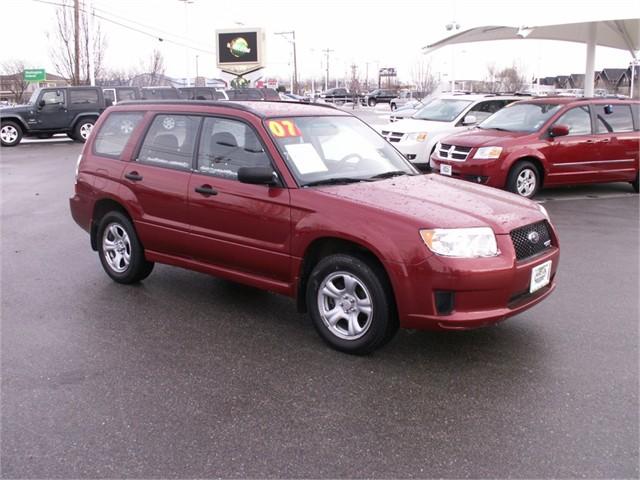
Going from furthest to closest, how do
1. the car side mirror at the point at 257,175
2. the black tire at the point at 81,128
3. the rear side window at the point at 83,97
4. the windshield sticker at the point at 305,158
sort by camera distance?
the black tire at the point at 81,128 → the rear side window at the point at 83,97 → the windshield sticker at the point at 305,158 → the car side mirror at the point at 257,175

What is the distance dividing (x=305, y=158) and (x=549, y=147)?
6804mm

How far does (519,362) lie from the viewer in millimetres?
4180

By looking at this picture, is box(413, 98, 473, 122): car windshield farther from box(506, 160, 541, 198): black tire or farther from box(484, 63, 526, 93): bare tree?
box(484, 63, 526, 93): bare tree

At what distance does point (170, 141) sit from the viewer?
539 centimetres

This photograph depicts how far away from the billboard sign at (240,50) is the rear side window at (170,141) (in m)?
39.2

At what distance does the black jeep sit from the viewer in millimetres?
21297

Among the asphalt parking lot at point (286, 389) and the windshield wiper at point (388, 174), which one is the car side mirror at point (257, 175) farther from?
the asphalt parking lot at point (286, 389)

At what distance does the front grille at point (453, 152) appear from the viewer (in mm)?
10276

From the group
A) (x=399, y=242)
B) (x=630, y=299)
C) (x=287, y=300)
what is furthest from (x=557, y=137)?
(x=399, y=242)

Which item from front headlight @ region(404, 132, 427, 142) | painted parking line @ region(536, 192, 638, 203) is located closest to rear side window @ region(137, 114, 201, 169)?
painted parking line @ region(536, 192, 638, 203)

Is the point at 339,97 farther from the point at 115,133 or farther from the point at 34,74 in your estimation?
the point at 115,133

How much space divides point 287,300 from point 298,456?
2503 mm

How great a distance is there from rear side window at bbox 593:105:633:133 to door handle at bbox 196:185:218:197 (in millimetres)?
8255

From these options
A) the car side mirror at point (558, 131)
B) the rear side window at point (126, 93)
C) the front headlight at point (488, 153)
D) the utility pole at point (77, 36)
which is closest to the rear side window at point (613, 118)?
the car side mirror at point (558, 131)
